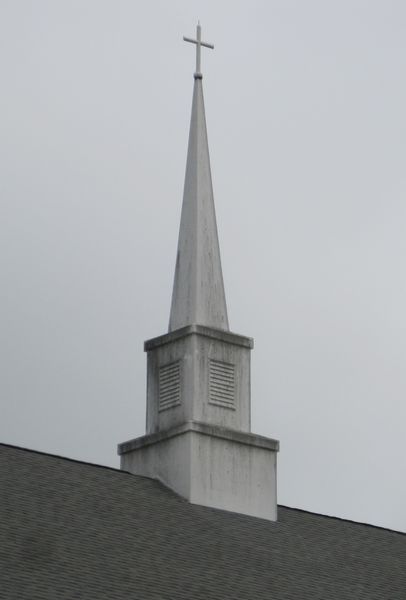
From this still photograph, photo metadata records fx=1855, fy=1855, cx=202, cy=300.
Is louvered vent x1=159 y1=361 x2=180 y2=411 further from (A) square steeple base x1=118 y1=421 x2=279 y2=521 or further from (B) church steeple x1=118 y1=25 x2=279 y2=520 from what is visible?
(A) square steeple base x1=118 y1=421 x2=279 y2=521

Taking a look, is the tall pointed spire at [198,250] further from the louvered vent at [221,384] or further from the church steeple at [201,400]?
the louvered vent at [221,384]

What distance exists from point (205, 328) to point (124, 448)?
2.55 metres

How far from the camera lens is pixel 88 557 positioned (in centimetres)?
2566

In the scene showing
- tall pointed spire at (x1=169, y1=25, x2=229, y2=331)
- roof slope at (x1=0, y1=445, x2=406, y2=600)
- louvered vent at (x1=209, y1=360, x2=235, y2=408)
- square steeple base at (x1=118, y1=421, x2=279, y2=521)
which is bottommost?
roof slope at (x1=0, y1=445, x2=406, y2=600)

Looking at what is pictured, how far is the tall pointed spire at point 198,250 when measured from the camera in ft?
107

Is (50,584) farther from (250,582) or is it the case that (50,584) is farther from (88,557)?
(250,582)

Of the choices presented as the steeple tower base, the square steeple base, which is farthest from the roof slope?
the steeple tower base

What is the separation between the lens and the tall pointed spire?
3247 cm

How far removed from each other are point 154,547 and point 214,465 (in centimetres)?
427

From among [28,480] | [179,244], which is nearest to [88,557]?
[28,480]

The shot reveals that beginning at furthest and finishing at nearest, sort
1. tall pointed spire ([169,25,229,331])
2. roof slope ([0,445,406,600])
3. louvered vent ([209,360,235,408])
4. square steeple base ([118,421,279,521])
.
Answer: tall pointed spire ([169,25,229,331]) → louvered vent ([209,360,235,408]) → square steeple base ([118,421,279,521]) → roof slope ([0,445,406,600])

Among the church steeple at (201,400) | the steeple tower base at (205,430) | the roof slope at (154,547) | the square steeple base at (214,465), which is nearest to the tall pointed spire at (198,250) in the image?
the church steeple at (201,400)

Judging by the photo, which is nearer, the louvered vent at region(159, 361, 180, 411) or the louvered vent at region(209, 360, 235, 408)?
the louvered vent at region(209, 360, 235, 408)

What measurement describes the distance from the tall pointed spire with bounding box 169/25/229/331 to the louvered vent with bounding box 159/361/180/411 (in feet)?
2.69
